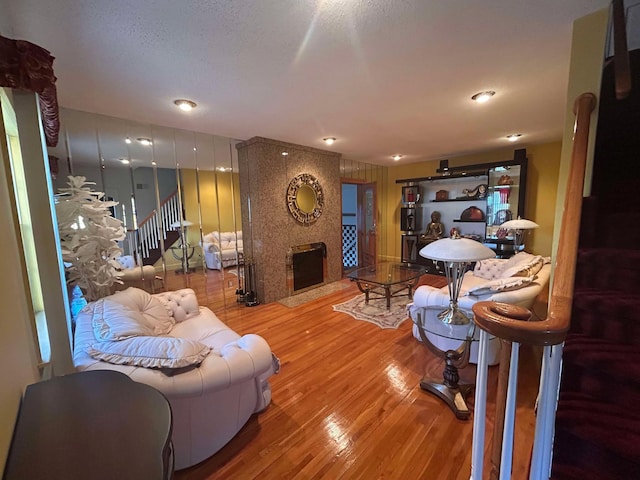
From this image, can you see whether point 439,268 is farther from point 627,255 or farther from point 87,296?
point 87,296

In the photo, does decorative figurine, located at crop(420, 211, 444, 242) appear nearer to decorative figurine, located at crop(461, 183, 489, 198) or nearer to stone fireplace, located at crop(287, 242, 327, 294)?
decorative figurine, located at crop(461, 183, 489, 198)

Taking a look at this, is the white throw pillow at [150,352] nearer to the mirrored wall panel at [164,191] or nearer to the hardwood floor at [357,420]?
the hardwood floor at [357,420]

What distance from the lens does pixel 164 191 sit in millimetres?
3494

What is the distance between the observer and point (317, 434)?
170cm

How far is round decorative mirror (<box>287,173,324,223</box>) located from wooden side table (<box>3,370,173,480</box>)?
3.53 meters

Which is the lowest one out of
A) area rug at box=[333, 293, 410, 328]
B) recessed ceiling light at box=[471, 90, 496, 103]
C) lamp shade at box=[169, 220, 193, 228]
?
area rug at box=[333, 293, 410, 328]

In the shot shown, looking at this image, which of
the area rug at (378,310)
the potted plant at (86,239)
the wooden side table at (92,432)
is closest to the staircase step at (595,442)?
the wooden side table at (92,432)

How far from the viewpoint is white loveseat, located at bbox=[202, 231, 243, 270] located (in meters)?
4.07

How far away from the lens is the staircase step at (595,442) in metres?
0.79

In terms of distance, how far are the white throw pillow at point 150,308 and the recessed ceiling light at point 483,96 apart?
3467 millimetres

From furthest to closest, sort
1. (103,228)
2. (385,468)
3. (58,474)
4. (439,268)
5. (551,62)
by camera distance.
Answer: (439,268)
(103,228)
(551,62)
(385,468)
(58,474)

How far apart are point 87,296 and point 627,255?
3.51m

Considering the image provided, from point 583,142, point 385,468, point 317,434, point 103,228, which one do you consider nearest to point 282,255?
point 103,228

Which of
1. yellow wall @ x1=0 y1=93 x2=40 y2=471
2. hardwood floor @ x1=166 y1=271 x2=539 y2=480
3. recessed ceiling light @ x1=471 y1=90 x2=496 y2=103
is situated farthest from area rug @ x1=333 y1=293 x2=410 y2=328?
yellow wall @ x1=0 y1=93 x2=40 y2=471
